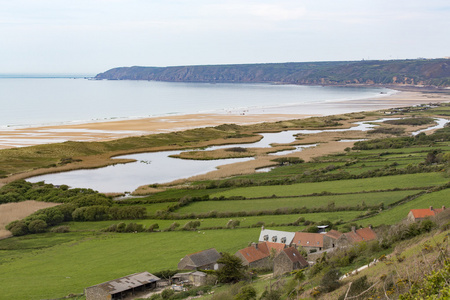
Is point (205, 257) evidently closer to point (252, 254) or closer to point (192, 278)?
point (192, 278)

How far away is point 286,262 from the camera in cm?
2808

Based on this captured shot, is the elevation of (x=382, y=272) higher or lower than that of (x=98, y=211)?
higher

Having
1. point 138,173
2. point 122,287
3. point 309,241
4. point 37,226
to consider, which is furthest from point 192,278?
point 138,173

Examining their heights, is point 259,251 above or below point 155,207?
above

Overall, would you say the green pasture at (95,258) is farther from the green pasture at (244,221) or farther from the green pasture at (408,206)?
the green pasture at (408,206)

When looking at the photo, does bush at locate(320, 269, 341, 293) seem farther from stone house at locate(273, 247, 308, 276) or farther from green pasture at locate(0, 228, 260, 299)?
green pasture at locate(0, 228, 260, 299)

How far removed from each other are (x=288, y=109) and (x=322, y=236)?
120390 mm

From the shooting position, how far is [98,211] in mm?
45562

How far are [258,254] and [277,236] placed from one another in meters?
3.15

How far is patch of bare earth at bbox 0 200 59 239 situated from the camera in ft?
141

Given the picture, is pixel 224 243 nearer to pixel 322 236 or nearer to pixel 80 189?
pixel 322 236

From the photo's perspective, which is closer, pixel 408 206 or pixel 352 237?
pixel 352 237

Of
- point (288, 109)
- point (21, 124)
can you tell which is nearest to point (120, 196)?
point (21, 124)

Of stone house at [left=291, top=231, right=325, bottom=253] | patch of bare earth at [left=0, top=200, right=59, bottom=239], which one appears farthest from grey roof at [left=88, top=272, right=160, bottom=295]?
patch of bare earth at [left=0, top=200, right=59, bottom=239]
